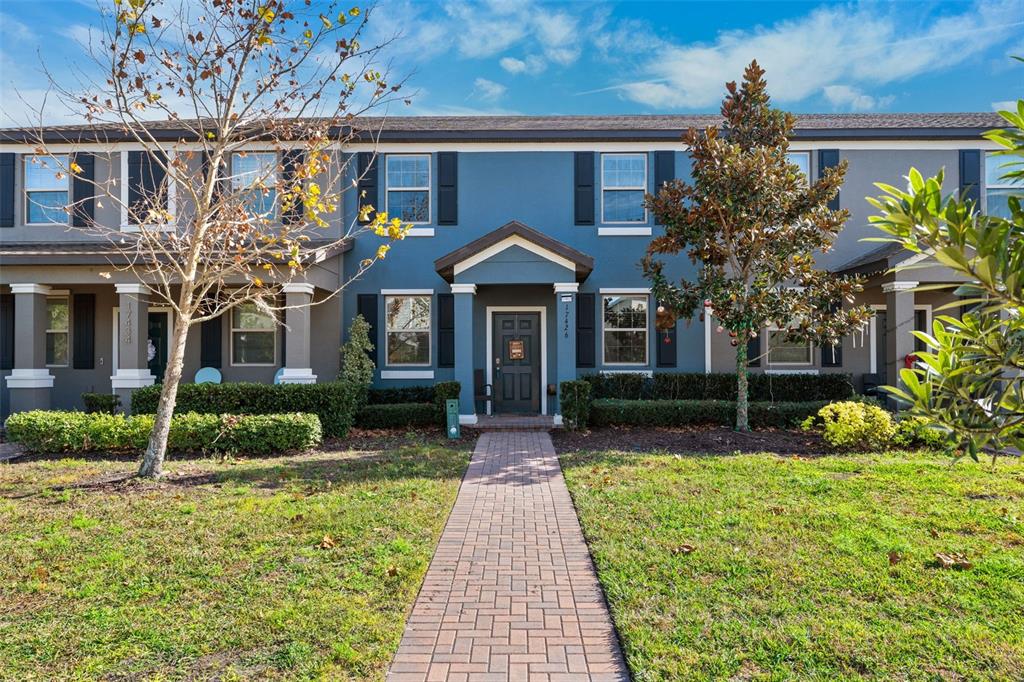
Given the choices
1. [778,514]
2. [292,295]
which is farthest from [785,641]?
[292,295]

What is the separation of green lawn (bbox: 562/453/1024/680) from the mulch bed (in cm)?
169

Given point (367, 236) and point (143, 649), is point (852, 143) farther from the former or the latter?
point (143, 649)

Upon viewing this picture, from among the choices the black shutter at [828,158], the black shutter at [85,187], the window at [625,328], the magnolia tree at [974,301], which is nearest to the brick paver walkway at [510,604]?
the magnolia tree at [974,301]

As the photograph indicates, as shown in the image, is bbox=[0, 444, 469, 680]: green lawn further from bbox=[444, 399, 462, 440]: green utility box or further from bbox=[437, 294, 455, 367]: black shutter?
bbox=[437, 294, 455, 367]: black shutter

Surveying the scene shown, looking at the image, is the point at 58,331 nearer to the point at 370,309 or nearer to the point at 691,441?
the point at 370,309

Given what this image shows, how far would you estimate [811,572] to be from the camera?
4.29m

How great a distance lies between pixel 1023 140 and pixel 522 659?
3.32m

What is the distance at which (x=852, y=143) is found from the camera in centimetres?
1291

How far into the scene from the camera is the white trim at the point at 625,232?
13.0m

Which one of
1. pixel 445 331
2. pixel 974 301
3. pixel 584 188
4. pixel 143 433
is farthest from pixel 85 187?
pixel 974 301

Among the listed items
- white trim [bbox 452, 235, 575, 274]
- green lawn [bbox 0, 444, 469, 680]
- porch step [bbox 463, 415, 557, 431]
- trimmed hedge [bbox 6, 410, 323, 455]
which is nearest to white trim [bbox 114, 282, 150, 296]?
trimmed hedge [bbox 6, 410, 323, 455]

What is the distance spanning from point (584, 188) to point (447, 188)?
3.22 meters

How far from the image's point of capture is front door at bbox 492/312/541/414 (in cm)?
1300

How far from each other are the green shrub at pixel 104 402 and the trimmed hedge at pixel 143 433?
205 cm
